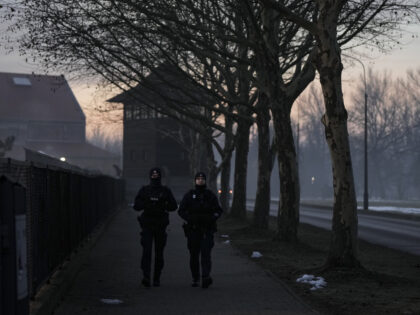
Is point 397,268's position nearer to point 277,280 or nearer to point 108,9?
point 277,280

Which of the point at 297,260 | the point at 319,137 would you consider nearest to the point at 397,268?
the point at 297,260

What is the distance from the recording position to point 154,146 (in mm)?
84688

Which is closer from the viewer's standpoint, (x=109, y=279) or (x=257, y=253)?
(x=109, y=279)

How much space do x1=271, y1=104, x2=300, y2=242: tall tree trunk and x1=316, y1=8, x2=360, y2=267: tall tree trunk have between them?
5.97 m

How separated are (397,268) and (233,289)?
4.75 m

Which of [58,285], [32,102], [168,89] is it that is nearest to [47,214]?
[58,285]

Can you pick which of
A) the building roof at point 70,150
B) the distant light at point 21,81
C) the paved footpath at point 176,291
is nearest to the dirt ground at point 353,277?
the paved footpath at point 176,291

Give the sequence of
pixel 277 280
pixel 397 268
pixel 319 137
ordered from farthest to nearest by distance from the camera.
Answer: pixel 319 137, pixel 397 268, pixel 277 280

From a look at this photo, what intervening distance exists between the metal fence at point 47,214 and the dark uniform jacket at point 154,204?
1.23 metres

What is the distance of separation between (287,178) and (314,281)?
7835 millimetres

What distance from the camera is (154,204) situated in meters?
12.7

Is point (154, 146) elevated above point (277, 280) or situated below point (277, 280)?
above

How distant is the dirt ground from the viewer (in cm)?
1085

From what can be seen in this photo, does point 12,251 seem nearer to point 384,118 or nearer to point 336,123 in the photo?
point 336,123
